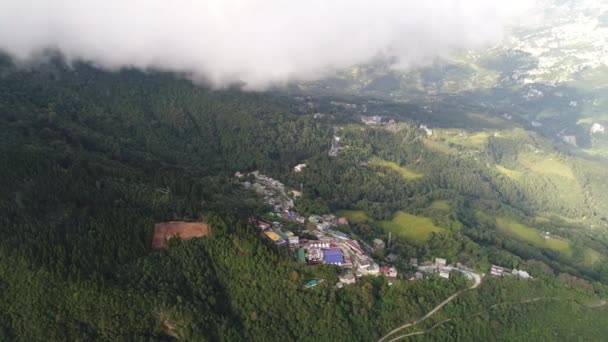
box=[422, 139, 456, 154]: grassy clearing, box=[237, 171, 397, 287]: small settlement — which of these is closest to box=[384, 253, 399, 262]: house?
box=[237, 171, 397, 287]: small settlement

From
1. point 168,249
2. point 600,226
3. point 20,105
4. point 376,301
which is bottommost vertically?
point 600,226

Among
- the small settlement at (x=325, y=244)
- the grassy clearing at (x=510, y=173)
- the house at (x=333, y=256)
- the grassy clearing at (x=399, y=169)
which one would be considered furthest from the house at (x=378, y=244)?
the grassy clearing at (x=510, y=173)

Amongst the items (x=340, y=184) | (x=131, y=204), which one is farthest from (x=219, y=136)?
(x=131, y=204)

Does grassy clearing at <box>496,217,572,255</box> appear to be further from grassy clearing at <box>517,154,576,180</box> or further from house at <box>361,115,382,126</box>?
house at <box>361,115,382,126</box>

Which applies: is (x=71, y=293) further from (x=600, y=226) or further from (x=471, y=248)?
(x=600, y=226)

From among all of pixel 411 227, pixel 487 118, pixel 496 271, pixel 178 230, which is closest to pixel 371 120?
pixel 487 118

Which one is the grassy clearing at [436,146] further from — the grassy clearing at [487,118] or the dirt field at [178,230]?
the dirt field at [178,230]

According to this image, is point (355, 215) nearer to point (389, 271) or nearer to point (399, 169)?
point (389, 271)
